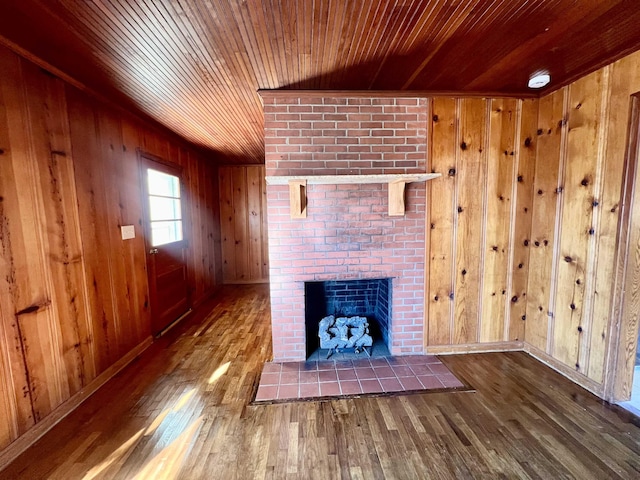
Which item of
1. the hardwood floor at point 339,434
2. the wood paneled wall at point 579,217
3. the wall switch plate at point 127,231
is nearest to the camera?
the hardwood floor at point 339,434

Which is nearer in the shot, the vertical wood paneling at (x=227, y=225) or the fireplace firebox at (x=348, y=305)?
the fireplace firebox at (x=348, y=305)

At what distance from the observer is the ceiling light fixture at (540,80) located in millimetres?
2018

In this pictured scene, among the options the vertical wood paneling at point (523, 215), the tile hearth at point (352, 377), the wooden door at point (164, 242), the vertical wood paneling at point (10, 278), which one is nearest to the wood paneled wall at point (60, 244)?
the vertical wood paneling at point (10, 278)

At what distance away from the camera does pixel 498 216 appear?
8.08 feet

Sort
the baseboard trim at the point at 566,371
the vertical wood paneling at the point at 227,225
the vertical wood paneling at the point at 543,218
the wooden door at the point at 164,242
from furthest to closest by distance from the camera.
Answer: the vertical wood paneling at the point at 227,225 < the wooden door at the point at 164,242 < the vertical wood paneling at the point at 543,218 < the baseboard trim at the point at 566,371

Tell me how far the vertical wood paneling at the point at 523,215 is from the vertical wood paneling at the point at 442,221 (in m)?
0.59

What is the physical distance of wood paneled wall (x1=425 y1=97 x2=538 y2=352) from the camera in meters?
2.38

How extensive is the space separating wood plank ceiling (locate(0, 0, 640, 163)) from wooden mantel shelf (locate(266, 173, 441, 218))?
0.74 metres

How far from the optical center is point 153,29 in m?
1.40

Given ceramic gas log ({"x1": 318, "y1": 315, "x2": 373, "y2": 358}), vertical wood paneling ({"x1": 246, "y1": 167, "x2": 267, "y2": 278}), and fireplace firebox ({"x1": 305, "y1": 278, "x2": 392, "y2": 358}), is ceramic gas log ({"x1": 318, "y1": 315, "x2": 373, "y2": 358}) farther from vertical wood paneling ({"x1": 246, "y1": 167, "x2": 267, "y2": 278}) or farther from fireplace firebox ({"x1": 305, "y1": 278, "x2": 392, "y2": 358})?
vertical wood paneling ({"x1": 246, "y1": 167, "x2": 267, "y2": 278})

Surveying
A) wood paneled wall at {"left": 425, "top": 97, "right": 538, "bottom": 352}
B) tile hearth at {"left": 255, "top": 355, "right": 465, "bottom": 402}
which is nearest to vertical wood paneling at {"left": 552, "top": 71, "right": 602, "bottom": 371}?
wood paneled wall at {"left": 425, "top": 97, "right": 538, "bottom": 352}

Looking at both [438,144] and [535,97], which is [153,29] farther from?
[535,97]

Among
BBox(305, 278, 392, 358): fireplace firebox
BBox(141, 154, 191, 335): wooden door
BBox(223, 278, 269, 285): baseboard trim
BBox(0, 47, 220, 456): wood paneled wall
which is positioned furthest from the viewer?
BBox(223, 278, 269, 285): baseboard trim

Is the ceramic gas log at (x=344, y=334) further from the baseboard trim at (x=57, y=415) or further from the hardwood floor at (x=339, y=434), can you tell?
the baseboard trim at (x=57, y=415)
